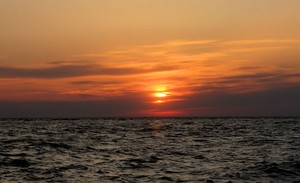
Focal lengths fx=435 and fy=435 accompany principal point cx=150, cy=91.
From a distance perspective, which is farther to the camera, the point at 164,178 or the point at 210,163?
the point at 210,163

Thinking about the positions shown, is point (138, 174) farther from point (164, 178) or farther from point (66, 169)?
point (66, 169)

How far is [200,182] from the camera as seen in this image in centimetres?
2103

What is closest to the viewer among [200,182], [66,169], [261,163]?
[200,182]

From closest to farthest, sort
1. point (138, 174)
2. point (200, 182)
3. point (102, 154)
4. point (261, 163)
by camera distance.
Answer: point (200, 182)
point (138, 174)
point (261, 163)
point (102, 154)

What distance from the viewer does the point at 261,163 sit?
27266 millimetres

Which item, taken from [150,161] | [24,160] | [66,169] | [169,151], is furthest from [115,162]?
[169,151]

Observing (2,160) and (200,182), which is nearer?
(200,182)

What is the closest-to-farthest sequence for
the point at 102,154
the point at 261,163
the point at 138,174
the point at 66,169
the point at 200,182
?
the point at 200,182 → the point at 138,174 → the point at 66,169 → the point at 261,163 → the point at 102,154

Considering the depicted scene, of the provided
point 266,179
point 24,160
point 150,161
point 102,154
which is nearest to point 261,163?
point 266,179

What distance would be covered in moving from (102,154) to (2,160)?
24.8ft

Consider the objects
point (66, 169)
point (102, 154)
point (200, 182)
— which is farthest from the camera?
point (102, 154)

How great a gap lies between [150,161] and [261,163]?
7.07 metres

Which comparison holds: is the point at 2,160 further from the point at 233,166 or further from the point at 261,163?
the point at 261,163

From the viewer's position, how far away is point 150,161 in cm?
2848
